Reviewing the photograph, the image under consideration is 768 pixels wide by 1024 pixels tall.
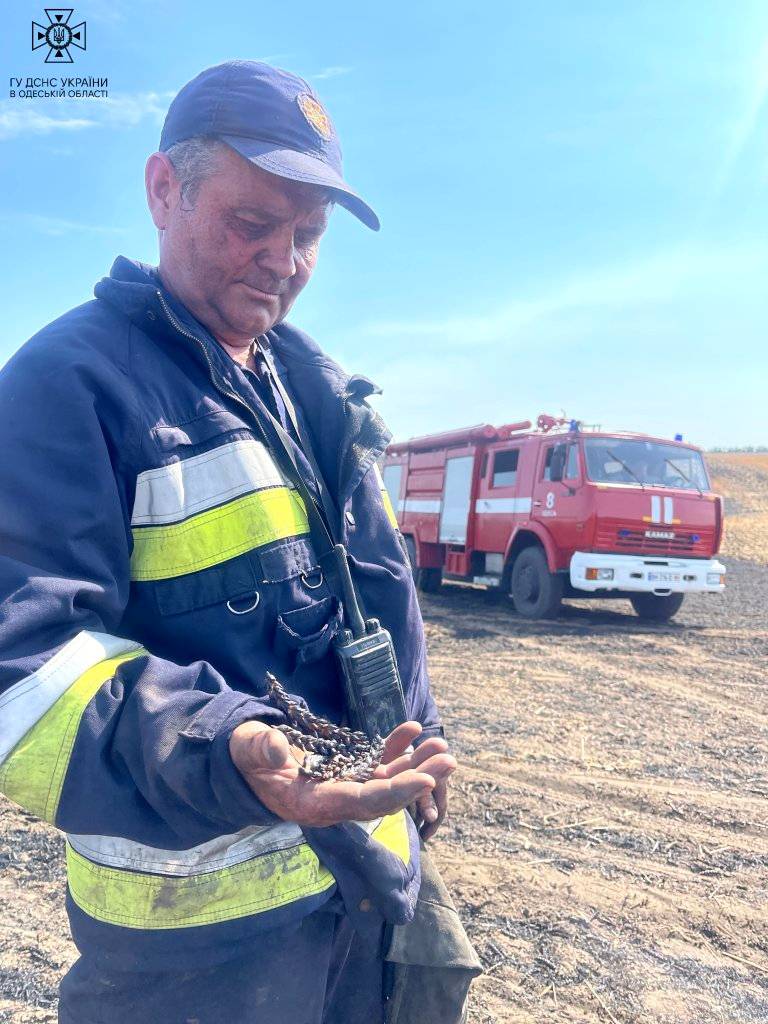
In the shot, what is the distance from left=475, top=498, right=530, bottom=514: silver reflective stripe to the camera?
11.0m

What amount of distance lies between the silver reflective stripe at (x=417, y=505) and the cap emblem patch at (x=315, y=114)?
1192 cm

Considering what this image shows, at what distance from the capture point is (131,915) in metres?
1.11

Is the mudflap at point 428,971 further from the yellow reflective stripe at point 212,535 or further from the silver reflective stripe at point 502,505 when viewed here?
the silver reflective stripe at point 502,505

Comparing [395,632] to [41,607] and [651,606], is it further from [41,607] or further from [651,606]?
[651,606]

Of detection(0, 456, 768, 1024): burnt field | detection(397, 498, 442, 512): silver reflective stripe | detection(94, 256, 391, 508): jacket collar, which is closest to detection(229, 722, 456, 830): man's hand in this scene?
detection(94, 256, 391, 508): jacket collar

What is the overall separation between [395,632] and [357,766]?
0.43 metres

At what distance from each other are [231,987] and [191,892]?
188 millimetres

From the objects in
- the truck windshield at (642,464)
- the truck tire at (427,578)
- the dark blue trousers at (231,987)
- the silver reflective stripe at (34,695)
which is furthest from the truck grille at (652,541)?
the silver reflective stripe at (34,695)

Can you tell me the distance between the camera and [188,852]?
43.8 inches

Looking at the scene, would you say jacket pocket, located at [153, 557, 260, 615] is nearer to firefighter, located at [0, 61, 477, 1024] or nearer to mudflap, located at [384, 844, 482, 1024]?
firefighter, located at [0, 61, 477, 1024]

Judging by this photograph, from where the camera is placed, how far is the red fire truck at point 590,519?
9797 millimetres

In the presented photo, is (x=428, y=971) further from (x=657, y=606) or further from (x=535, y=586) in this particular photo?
(x=657, y=606)

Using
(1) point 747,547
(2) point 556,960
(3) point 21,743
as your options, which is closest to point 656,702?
(2) point 556,960

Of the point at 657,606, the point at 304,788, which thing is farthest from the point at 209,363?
the point at 657,606
